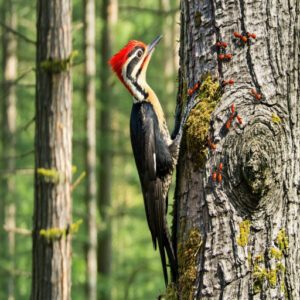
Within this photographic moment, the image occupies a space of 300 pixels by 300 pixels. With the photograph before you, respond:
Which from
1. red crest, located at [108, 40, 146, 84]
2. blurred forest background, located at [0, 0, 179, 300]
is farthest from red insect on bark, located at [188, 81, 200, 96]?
blurred forest background, located at [0, 0, 179, 300]

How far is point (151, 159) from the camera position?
434 cm

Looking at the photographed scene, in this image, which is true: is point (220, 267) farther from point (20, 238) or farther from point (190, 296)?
point (20, 238)

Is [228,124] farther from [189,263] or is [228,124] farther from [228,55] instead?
[189,263]

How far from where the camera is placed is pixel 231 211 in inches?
123

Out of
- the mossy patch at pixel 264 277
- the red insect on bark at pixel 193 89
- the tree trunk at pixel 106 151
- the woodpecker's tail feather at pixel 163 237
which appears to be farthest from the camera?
the tree trunk at pixel 106 151

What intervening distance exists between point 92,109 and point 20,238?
773 centimetres

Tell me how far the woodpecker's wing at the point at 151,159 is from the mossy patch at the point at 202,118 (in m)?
0.82

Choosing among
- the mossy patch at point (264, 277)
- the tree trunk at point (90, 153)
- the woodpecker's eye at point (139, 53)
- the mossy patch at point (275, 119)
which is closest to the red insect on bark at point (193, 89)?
the mossy patch at point (275, 119)

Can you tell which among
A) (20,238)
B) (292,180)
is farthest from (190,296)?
(20,238)

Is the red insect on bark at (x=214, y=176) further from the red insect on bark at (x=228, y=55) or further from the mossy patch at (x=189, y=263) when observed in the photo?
the red insect on bark at (x=228, y=55)

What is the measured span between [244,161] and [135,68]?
186cm

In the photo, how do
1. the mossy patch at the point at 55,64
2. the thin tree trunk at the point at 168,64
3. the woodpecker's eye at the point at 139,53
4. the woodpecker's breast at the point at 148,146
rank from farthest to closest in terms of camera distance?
the thin tree trunk at the point at 168,64 < the mossy patch at the point at 55,64 < the woodpecker's eye at the point at 139,53 < the woodpecker's breast at the point at 148,146

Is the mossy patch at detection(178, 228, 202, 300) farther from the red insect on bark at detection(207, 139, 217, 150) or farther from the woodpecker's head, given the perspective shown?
the woodpecker's head

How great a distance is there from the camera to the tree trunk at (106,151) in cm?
1200
